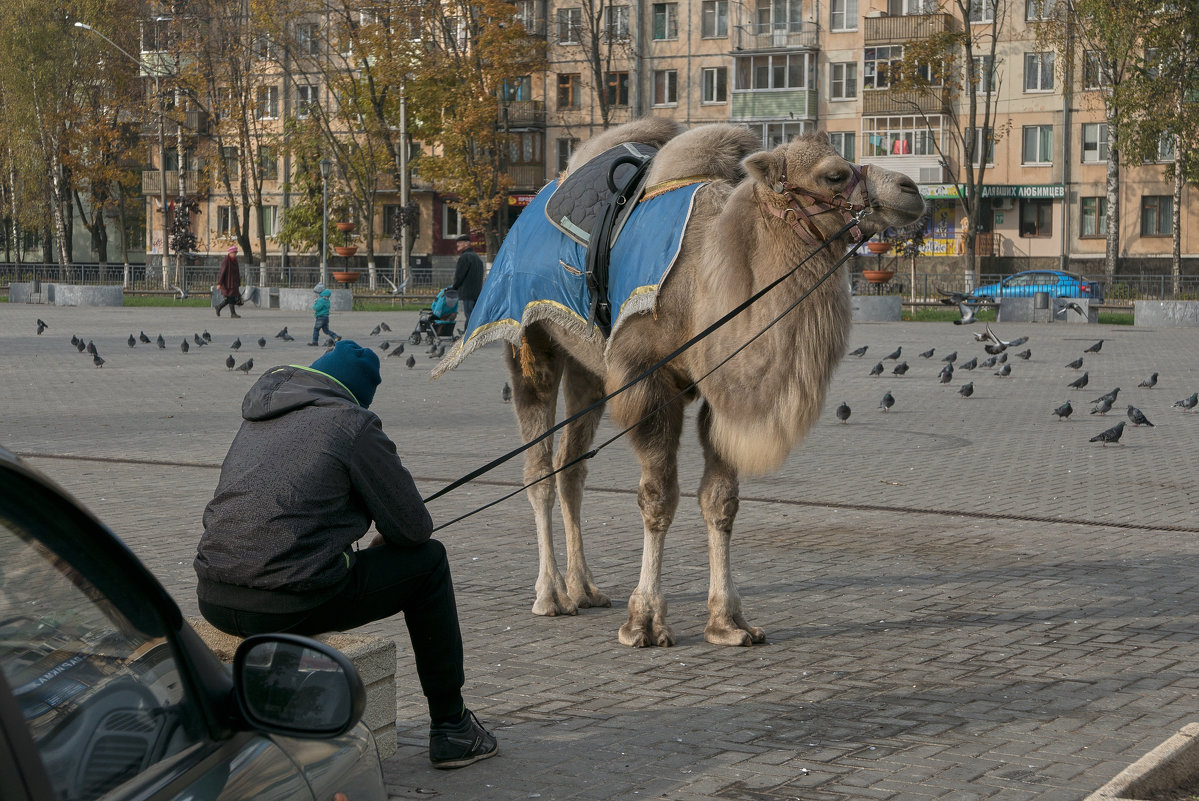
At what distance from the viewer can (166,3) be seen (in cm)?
7375

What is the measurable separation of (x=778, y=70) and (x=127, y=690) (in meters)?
74.9

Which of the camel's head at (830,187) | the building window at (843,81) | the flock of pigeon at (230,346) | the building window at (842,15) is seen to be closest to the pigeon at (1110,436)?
the camel's head at (830,187)

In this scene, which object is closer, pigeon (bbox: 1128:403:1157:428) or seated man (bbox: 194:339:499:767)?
seated man (bbox: 194:339:499:767)

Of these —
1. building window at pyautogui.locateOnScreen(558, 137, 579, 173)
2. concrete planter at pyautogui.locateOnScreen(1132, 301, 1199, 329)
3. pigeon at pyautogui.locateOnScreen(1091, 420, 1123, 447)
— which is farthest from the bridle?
building window at pyautogui.locateOnScreen(558, 137, 579, 173)

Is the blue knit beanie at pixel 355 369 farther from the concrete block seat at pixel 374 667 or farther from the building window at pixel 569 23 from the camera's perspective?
the building window at pixel 569 23

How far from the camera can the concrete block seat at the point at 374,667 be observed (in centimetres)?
522

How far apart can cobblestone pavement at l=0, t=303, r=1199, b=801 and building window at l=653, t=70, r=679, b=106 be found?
6003 cm

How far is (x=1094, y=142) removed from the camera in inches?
2763

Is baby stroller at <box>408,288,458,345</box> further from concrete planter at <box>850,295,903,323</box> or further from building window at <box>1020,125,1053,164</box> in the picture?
building window at <box>1020,125,1053,164</box>

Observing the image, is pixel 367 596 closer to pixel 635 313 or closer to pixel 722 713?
pixel 722 713

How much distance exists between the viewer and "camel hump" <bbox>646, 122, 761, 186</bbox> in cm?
775

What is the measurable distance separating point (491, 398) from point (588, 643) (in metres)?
13.3

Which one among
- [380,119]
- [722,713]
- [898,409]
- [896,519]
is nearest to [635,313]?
[722,713]

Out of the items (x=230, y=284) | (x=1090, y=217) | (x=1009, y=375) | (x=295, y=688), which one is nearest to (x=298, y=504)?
(x=295, y=688)
